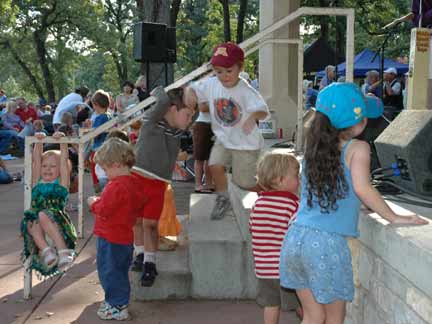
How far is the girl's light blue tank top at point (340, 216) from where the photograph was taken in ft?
9.52

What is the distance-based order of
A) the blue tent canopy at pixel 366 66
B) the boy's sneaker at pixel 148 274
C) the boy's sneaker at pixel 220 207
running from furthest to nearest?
the blue tent canopy at pixel 366 66, the boy's sneaker at pixel 220 207, the boy's sneaker at pixel 148 274

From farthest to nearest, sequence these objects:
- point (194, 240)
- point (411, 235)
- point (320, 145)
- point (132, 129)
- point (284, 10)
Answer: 1. point (284, 10)
2. point (132, 129)
3. point (194, 240)
4. point (320, 145)
5. point (411, 235)

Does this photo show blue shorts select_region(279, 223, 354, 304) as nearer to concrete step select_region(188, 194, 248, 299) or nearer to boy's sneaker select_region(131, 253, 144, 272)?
concrete step select_region(188, 194, 248, 299)

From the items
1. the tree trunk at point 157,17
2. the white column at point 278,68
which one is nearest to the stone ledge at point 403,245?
the white column at point 278,68

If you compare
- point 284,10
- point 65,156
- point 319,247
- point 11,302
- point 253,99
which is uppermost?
point 284,10

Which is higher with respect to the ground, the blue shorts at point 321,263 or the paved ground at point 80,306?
the blue shorts at point 321,263

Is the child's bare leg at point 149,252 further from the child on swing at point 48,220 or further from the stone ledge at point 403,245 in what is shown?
the stone ledge at point 403,245

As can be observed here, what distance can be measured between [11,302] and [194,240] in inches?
58.0

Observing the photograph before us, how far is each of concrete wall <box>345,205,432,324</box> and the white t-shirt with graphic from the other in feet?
5.88

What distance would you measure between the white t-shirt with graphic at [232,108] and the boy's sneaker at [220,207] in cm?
72

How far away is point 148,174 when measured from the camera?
189 inches

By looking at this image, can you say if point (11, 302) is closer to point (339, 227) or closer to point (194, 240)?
point (194, 240)

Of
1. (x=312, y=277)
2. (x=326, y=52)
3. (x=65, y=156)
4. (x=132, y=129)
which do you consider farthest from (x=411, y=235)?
(x=326, y=52)

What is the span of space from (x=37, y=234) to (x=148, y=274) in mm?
876
